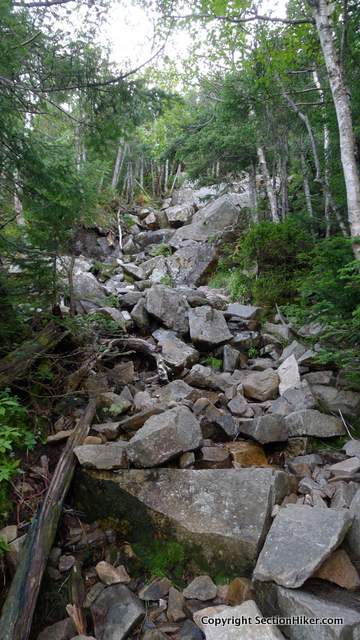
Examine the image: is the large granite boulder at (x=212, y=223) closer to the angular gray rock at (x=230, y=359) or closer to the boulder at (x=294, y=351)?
the angular gray rock at (x=230, y=359)

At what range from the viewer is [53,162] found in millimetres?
5434

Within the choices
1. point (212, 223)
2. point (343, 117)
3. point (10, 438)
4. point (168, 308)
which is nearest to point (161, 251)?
point (212, 223)

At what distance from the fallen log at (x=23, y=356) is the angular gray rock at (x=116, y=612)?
282 cm

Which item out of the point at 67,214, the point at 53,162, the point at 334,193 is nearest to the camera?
the point at 53,162

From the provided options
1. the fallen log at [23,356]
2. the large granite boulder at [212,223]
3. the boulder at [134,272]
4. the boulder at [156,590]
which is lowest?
the boulder at [156,590]

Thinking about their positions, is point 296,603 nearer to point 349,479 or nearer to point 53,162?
point 349,479

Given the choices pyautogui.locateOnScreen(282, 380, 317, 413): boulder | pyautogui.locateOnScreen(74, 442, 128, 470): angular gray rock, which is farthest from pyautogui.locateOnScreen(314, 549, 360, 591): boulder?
pyautogui.locateOnScreen(282, 380, 317, 413): boulder

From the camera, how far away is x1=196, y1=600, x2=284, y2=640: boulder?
256 cm

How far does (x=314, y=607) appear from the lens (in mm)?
2611

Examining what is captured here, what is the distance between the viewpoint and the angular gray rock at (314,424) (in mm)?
4805

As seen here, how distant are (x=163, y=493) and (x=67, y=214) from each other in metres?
4.55

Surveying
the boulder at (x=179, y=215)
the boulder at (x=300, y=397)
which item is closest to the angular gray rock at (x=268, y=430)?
the boulder at (x=300, y=397)

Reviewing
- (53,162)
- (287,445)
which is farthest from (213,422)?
(53,162)

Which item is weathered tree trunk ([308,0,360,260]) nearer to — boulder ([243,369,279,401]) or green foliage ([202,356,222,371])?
boulder ([243,369,279,401])
